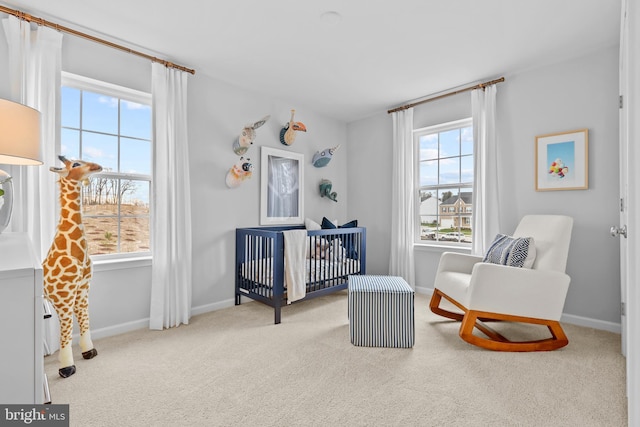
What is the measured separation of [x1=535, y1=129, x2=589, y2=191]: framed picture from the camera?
8.44 feet

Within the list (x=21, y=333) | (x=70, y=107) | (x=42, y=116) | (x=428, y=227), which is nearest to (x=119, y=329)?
(x=42, y=116)

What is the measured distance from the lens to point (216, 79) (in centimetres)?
304

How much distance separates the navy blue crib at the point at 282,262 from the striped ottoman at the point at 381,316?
2.53ft

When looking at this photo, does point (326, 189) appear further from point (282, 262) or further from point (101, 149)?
point (101, 149)

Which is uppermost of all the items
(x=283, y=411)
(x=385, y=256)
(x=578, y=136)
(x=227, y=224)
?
(x=578, y=136)

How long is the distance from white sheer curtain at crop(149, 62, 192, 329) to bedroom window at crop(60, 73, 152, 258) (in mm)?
209

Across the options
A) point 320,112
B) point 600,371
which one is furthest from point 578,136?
point 320,112

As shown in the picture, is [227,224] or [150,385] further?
[227,224]

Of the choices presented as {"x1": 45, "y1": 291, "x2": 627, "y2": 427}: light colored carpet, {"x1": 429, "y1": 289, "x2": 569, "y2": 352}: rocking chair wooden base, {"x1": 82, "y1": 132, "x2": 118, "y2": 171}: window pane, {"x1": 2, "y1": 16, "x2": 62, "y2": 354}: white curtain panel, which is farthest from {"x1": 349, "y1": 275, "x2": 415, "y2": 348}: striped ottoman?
{"x1": 82, "y1": 132, "x2": 118, "y2": 171}: window pane

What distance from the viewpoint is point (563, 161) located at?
2.67m

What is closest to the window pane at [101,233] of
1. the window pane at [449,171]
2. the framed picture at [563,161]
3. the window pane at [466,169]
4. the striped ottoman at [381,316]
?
the striped ottoman at [381,316]

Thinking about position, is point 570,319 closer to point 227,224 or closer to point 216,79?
point 227,224

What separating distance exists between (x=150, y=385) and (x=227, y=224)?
64.4 inches

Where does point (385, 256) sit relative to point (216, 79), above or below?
below
